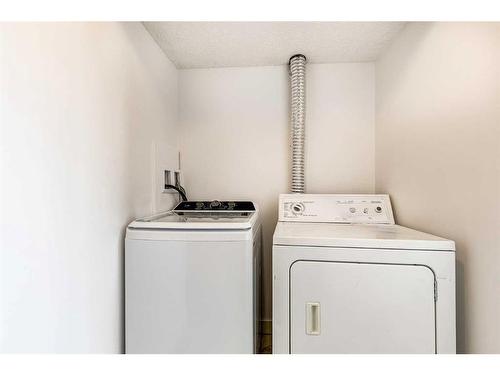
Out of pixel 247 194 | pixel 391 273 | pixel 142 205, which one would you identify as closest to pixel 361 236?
pixel 391 273

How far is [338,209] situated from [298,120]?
2.50 feet

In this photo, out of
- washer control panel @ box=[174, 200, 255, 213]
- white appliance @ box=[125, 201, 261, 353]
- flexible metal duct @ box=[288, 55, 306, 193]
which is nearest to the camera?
white appliance @ box=[125, 201, 261, 353]

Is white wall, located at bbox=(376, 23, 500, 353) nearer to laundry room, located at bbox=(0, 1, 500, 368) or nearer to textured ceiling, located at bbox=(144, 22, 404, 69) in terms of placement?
laundry room, located at bbox=(0, 1, 500, 368)

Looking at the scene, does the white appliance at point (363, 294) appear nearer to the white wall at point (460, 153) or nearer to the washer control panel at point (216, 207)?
the white wall at point (460, 153)

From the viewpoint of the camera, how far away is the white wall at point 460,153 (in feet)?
3.01

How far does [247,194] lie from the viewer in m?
2.09

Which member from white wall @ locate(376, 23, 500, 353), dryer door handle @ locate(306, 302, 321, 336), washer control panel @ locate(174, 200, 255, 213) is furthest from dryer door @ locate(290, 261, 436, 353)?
washer control panel @ locate(174, 200, 255, 213)

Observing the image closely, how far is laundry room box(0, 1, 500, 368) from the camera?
796mm

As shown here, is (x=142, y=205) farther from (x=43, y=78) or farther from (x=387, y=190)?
(x=387, y=190)

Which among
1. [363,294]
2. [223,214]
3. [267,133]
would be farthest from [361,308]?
[267,133]

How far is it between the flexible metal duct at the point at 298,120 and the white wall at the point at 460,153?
2.21 feet

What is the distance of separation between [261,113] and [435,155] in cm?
129

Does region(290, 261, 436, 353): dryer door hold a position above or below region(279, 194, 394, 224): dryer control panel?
below

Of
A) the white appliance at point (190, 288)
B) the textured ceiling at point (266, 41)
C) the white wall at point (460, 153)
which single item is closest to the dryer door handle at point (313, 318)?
the white appliance at point (190, 288)
